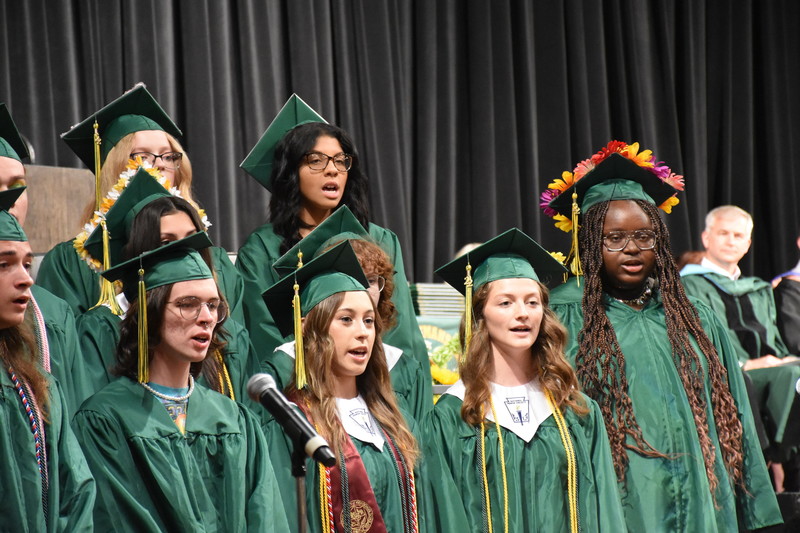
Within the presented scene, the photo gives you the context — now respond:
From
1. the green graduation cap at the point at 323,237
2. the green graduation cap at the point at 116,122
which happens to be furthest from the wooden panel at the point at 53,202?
the green graduation cap at the point at 323,237

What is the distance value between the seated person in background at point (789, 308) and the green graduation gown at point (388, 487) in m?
4.26

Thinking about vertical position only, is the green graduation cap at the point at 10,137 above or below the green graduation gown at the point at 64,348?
above

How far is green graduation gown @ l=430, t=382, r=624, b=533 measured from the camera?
3.35 metres

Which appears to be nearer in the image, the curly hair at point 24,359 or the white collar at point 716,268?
the curly hair at point 24,359

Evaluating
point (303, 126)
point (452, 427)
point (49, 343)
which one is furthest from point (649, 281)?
point (49, 343)

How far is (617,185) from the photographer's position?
12.9 feet

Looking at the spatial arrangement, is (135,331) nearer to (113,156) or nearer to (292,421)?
(292,421)

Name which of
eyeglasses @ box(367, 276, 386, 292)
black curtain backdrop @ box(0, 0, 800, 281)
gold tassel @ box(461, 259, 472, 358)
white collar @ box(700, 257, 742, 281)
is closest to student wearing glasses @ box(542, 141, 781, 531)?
gold tassel @ box(461, 259, 472, 358)

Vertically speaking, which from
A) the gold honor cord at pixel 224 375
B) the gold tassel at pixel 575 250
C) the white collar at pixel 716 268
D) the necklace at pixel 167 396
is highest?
the white collar at pixel 716 268

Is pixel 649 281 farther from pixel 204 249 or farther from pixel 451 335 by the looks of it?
pixel 451 335

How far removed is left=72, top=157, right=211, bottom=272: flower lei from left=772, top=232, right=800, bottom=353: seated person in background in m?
4.54

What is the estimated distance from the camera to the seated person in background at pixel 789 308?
699cm

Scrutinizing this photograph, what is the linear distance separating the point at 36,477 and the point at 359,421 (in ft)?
3.34

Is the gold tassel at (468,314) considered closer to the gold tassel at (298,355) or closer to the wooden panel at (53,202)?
the gold tassel at (298,355)
